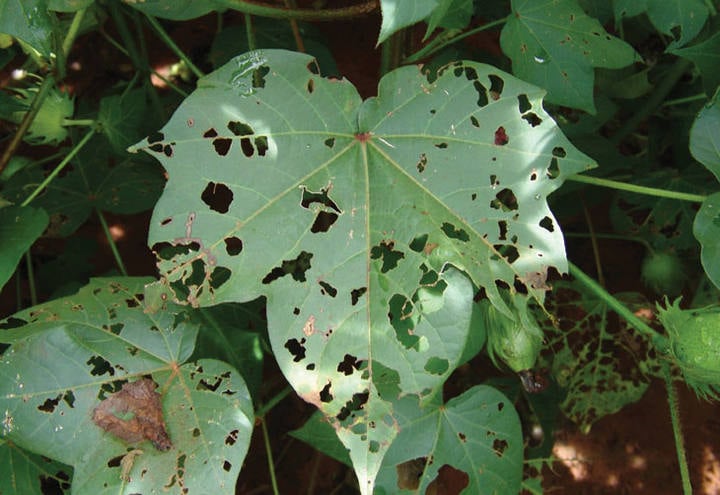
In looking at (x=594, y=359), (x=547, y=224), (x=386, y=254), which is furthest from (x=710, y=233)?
(x=594, y=359)

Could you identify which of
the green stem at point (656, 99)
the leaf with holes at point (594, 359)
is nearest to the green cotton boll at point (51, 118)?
the leaf with holes at point (594, 359)

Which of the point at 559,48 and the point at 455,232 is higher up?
the point at 559,48

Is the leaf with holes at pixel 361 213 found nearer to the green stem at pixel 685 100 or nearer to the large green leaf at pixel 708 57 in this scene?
the large green leaf at pixel 708 57

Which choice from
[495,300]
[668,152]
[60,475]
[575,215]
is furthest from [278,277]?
[668,152]

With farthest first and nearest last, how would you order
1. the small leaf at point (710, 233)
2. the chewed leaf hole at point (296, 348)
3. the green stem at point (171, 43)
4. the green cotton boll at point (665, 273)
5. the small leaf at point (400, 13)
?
1. the green cotton boll at point (665, 273)
2. the green stem at point (171, 43)
3. the small leaf at point (710, 233)
4. the chewed leaf hole at point (296, 348)
5. the small leaf at point (400, 13)

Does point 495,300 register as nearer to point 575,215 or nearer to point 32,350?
point 32,350

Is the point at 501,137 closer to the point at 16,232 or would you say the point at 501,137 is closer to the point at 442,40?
the point at 442,40
